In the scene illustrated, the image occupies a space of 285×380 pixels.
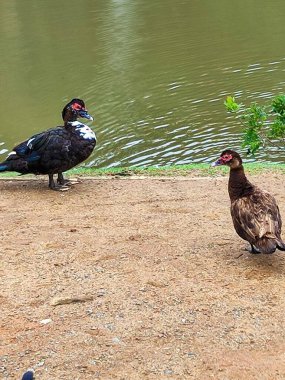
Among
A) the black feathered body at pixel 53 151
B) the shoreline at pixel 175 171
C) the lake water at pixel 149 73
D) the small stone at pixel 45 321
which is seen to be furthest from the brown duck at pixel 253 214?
the lake water at pixel 149 73

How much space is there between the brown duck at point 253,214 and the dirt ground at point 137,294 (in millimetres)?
295

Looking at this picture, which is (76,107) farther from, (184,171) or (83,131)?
(184,171)

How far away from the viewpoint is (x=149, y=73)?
674 inches

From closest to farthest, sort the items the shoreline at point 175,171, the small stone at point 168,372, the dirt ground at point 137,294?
the small stone at point 168,372 < the dirt ground at point 137,294 < the shoreline at point 175,171

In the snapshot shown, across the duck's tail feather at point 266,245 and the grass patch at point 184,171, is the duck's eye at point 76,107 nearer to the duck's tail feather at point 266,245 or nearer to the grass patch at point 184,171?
the grass patch at point 184,171

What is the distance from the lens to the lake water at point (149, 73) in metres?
12.2

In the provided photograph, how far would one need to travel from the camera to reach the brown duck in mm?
5668

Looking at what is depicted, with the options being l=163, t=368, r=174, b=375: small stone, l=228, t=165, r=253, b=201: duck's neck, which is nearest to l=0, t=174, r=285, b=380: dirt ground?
l=163, t=368, r=174, b=375: small stone

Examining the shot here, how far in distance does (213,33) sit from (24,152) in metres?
13.8

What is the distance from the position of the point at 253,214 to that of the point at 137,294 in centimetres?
130

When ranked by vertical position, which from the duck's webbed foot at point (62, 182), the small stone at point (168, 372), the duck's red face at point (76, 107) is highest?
the duck's red face at point (76, 107)

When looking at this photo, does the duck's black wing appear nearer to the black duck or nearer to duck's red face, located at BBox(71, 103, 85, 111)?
the black duck

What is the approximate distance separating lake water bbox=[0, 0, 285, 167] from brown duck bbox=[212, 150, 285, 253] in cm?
443

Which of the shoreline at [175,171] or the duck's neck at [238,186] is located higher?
the duck's neck at [238,186]
